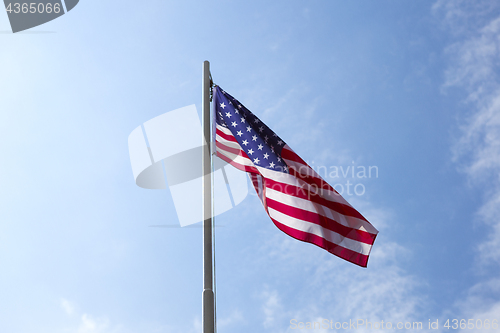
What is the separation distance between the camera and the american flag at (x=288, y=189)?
32.7ft

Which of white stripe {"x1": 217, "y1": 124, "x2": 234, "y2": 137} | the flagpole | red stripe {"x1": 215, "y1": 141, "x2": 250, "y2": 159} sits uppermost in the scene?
white stripe {"x1": 217, "y1": 124, "x2": 234, "y2": 137}

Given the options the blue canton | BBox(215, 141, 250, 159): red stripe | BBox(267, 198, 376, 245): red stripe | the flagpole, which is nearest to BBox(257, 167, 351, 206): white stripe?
the blue canton

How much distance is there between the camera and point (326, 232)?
9992 millimetres

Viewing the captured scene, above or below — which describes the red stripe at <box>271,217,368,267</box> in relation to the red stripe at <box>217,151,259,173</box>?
below

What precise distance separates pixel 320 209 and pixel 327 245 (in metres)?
0.83

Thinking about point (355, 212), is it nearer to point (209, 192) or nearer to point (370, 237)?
point (370, 237)

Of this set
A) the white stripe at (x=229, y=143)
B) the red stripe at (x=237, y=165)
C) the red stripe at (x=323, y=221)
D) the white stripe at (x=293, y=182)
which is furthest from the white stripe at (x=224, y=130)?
the red stripe at (x=323, y=221)

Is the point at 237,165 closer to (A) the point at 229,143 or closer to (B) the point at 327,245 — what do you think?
(A) the point at 229,143

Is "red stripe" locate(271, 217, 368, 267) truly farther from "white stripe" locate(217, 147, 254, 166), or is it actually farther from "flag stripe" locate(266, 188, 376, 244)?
"white stripe" locate(217, 147, 254, 166)

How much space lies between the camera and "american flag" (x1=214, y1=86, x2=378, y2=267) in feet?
32.7

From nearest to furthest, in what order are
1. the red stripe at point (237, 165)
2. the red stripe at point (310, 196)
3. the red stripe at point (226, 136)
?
1. the red stripe at point (310, 196)
2. the red stripe at point (237, 165)
3. the red stripe at point (226, 136)

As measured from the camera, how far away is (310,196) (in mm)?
10320

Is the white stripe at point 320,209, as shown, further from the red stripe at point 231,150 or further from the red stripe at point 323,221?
the red stripe at point 231,150

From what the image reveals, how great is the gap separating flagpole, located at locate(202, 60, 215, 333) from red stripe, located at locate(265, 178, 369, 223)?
1679mm
